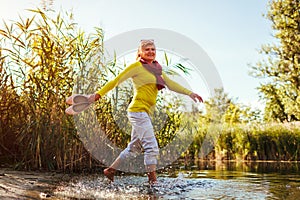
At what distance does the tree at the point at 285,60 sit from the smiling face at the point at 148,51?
15120 millimetres

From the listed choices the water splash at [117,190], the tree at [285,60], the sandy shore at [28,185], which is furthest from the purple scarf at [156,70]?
the tree at [285,60]

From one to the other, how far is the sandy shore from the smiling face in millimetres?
1548

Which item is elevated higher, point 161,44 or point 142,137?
point 161,44

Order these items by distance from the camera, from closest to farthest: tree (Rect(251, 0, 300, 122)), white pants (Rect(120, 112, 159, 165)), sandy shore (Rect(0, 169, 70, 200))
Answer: sandy shore (Rect(0, 169, 70, 200))
white pants (Rect(120, 112, 159, 165))
tree (Rect(251, 0, 300, 122))

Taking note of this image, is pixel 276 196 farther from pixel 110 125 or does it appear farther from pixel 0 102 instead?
pixel 0 102

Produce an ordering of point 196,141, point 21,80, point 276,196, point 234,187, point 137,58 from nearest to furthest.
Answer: point 276,196 < point 234,187 < point 137,58 < point 21,80 < point 196,141

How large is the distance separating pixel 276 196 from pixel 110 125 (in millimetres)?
2733

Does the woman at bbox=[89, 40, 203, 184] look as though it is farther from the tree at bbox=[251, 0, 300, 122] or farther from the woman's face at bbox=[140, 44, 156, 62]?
the tree at bbox=[251, 0, 300, 122]

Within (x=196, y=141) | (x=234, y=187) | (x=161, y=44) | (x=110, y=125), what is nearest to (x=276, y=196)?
(x=234, y=187)

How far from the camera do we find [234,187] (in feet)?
12.9

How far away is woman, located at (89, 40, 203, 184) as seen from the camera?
4016 mm

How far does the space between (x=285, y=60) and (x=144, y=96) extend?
16657 mm

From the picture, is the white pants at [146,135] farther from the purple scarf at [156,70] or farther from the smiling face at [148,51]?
the smiling face at [148,51]

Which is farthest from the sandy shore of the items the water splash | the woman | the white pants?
the white pants
